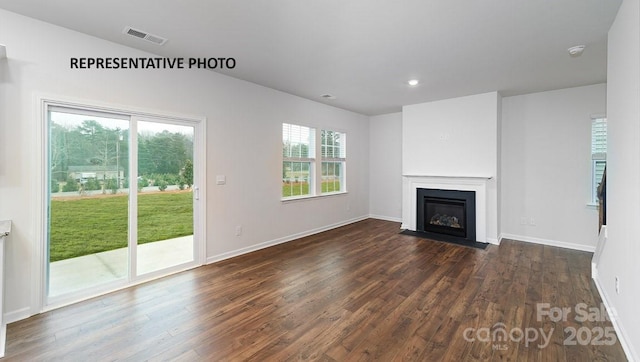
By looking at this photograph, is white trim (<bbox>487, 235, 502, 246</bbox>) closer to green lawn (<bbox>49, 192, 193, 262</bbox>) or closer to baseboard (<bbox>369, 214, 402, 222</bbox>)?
baseboard (<bbox>369, 214, 402, 222</bbox>)

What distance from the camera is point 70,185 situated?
9.14ft

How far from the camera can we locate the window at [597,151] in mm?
4285

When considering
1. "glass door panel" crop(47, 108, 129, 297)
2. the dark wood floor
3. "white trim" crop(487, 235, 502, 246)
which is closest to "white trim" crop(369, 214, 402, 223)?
"white trim" crop(487, 235, 502, 246)

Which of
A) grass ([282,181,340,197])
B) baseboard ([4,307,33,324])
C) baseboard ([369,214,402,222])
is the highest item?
grass ([282,181,340,197])

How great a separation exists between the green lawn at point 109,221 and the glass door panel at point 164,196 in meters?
0.01

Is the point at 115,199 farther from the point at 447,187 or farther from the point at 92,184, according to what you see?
the point at 447,187

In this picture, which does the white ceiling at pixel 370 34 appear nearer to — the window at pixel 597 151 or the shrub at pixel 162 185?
the window at pixel 597 151

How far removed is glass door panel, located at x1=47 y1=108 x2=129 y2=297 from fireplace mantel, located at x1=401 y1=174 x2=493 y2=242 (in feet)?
15.8

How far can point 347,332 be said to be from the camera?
221 centimetres

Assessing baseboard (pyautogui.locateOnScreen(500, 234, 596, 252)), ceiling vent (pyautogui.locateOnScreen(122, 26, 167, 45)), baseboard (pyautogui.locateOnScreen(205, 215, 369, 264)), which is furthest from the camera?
baseboard (pyautogui.locateOnScreen(500, 234, 596, 252))

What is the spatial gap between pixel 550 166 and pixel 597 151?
61 centimetres

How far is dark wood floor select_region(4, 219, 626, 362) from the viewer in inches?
78.0
